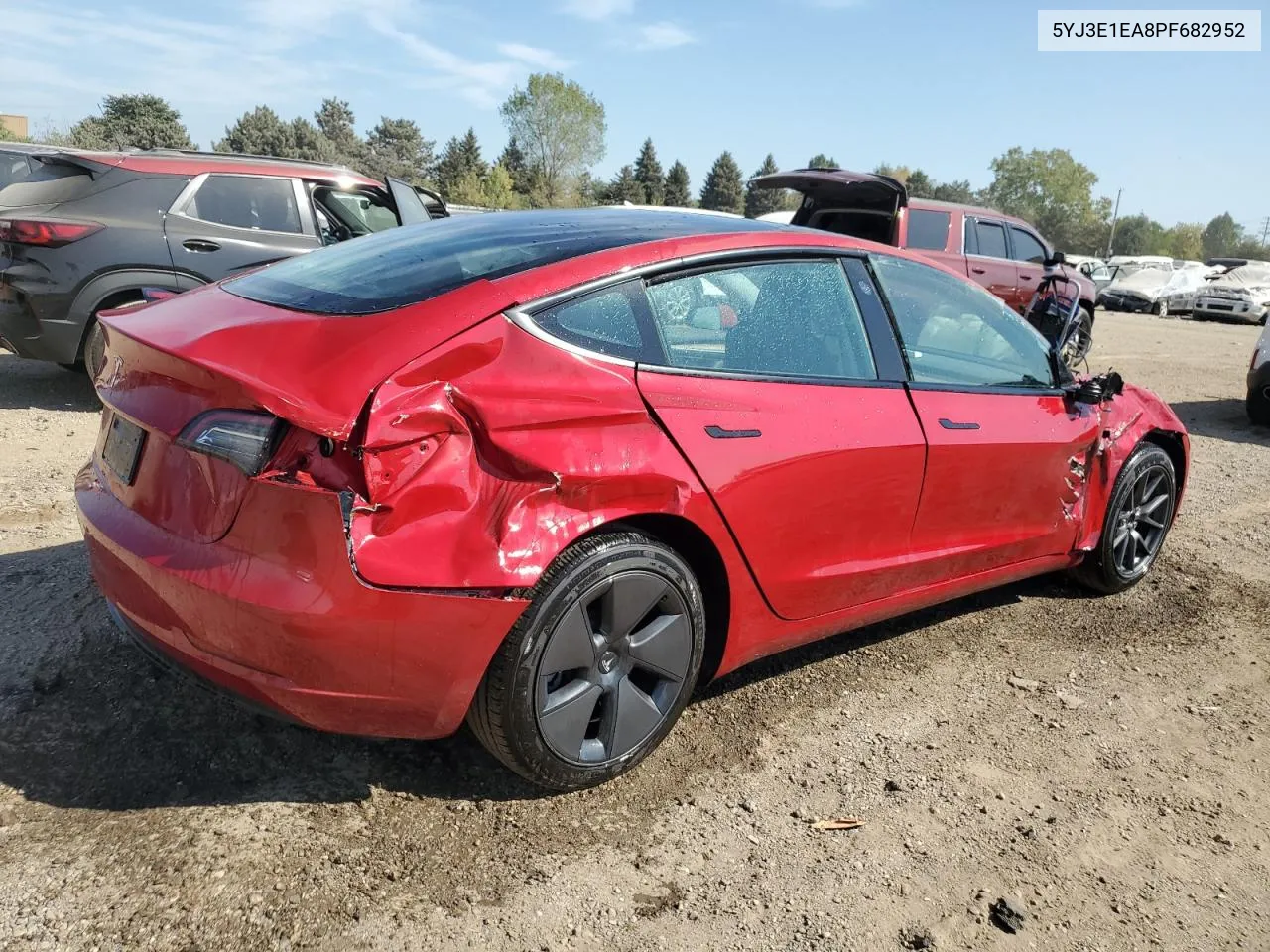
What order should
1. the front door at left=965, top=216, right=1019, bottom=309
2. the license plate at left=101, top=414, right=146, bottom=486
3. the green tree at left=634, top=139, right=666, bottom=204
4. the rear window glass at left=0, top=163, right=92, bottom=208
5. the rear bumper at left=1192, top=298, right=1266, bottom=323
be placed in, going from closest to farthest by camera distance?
the license plate at left=101, top=414, right=146, bottom=486 < the rear window glass at left=0, top=163, right=92, bottom=208 < the front door at left=965, top=216, right=1019, bottom=309 < the rear bumper at left=1192, top=298, right=1266, bottom=323 < the green tree at left=634, top=139, right=666, bottom=204

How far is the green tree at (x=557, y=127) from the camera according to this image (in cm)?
7644

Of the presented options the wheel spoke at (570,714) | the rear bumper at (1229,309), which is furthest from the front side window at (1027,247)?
the rear bumper at (1229,309)

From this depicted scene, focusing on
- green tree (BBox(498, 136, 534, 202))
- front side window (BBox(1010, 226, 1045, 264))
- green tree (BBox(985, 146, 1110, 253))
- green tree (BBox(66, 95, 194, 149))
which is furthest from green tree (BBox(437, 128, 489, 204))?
front side window (BBox(1010, 226, 1045, 264))

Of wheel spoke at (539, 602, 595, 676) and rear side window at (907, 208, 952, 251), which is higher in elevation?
rear side window at (907, 208, 952, 251)

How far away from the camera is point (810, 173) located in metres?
9.96

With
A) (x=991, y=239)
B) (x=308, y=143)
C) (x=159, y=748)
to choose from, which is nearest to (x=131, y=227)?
(x=159, y=748)

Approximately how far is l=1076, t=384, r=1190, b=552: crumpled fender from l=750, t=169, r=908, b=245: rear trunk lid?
5.28 metres

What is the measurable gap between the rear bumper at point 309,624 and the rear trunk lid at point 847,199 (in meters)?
7.79

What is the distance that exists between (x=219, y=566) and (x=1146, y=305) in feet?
97.9

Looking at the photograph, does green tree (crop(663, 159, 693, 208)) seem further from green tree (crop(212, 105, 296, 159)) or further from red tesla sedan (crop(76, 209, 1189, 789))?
red tesla sedan (crop(76, 209, 1189, 789))

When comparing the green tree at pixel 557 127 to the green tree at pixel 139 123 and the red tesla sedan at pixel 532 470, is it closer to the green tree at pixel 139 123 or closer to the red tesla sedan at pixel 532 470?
the green tree at pixel 139 123

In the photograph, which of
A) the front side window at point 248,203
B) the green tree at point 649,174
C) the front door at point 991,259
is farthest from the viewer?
the green tree at point 649,174

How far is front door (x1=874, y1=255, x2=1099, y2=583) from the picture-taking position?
10.8ft

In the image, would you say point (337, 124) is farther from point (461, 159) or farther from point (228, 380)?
point (228, 380)
